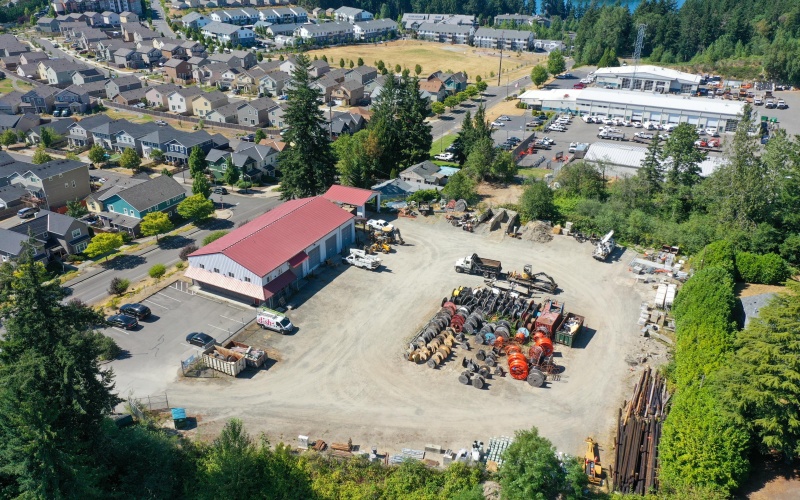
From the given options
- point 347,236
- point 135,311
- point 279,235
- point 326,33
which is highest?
point 326,33

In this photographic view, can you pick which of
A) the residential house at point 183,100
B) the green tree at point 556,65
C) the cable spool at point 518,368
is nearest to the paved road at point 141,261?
the cable spool at point 518,368

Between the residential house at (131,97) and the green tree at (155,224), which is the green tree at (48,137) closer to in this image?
the residential house at (131,97)

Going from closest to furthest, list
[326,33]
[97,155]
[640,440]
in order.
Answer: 1. [640,440]
2. [97,155]
3. [326,33]

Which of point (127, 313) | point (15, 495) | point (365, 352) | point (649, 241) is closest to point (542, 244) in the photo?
point (649, 241)

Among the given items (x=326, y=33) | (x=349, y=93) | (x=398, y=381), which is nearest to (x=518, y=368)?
(x=398, y=381)

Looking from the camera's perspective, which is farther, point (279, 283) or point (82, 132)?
point (82, 132)

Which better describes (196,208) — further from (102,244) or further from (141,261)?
(102,244)

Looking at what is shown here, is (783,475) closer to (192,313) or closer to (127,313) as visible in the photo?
(192,313)
